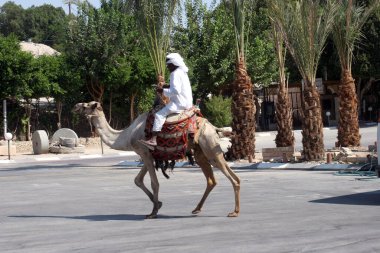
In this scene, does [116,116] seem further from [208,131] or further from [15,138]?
[208,131]

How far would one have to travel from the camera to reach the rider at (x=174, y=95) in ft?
39.3

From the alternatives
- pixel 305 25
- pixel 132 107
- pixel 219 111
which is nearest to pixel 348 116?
pixel 305 25

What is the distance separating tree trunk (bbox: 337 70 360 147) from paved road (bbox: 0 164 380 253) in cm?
828

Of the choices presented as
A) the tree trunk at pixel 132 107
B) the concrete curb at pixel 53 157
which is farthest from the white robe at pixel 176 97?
the tree trunk at pixel 132 107

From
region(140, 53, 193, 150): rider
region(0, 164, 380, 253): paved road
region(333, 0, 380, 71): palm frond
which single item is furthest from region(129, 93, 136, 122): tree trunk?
region(140, 53, 193, 150): rider

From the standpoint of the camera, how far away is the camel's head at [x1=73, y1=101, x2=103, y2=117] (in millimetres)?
13172

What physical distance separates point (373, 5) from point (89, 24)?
66.8ft

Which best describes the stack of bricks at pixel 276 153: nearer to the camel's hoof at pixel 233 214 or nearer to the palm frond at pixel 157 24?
the palm frond at pixel 157 24

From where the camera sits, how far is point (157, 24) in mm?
26859

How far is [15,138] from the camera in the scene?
4325 cm

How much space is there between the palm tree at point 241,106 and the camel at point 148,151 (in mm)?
12544

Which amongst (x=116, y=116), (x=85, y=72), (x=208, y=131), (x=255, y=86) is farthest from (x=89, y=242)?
(x=255, y=86)

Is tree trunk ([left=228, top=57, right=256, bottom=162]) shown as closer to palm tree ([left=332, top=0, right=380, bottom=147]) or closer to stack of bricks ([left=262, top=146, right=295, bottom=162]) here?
stack of bricks ([left=262, top=146, right=295, bottom=162])

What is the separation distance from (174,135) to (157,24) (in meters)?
15.4
